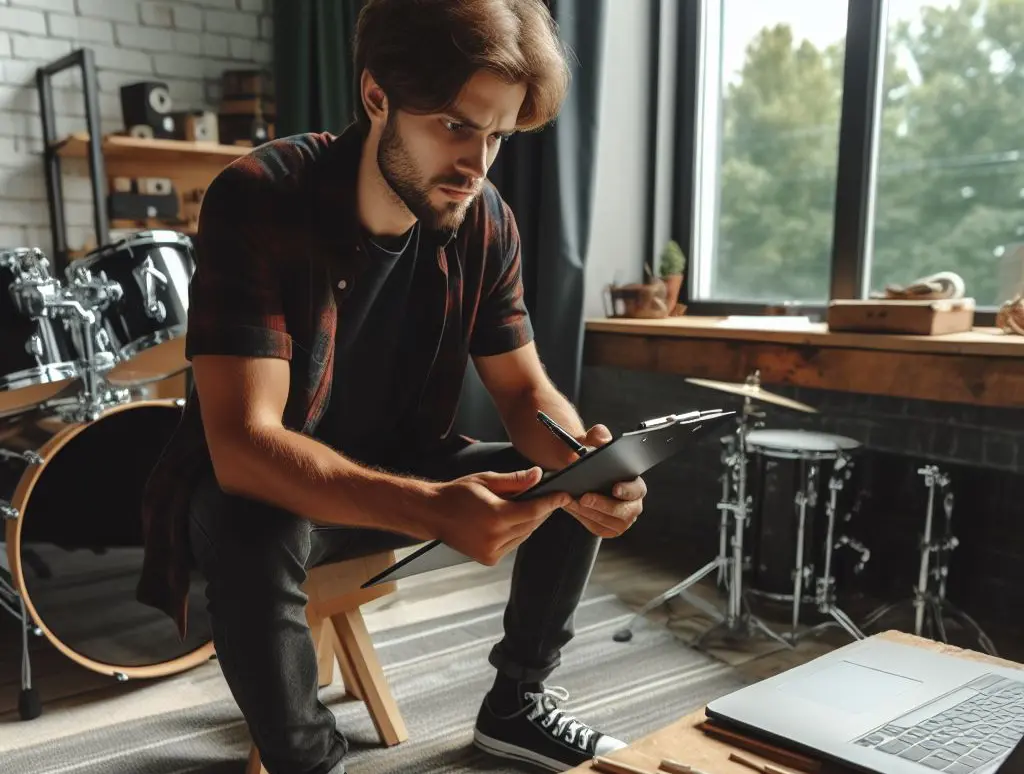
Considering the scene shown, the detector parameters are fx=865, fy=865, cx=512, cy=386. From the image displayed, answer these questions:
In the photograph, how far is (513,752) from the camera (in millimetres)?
1354

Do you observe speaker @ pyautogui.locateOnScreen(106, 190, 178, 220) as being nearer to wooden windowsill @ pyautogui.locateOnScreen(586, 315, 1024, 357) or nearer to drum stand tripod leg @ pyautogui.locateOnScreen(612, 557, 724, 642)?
wooden windowsill @ pyautogui.locateOnScreen(586, 315, 1024, 357)

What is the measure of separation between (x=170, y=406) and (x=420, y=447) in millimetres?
592

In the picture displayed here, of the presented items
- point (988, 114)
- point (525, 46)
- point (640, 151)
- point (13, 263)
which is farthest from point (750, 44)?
point (13, 263)

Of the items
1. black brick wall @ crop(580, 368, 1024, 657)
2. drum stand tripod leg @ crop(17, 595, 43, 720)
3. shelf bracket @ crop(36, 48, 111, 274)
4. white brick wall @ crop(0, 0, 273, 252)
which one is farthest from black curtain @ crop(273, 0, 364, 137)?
drum stand tripod leg @ crop(17, 595, 43, 720)

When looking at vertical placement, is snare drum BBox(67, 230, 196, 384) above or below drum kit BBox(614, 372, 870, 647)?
above

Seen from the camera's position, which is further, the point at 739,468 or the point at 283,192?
the point at 739,468

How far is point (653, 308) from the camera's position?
8.20 feet

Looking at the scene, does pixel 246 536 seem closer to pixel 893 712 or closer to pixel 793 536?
pixel 893 712

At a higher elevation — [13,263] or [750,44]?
[750,44]

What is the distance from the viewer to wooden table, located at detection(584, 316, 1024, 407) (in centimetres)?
169

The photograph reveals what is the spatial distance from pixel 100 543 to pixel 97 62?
1.58 meters

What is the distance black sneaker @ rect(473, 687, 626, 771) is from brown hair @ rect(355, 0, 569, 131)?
91cm

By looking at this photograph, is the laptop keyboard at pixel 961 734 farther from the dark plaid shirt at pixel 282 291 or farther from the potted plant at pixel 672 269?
the potted plant at pixel 672 269

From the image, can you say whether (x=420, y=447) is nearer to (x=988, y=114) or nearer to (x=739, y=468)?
(x=739, y=468)
